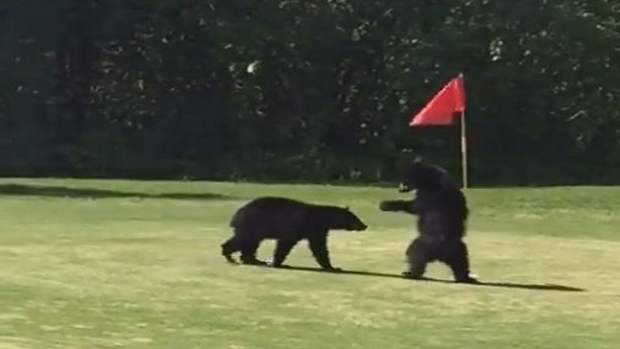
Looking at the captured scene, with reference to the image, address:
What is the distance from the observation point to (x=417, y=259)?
14375 millimetres

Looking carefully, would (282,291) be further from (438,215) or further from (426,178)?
(426,178)

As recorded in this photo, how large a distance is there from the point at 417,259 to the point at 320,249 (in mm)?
1100

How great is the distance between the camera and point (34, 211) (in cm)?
2406

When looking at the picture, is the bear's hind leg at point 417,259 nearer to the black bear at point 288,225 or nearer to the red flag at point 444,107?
the black bear at point 288,225

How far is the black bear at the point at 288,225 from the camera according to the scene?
49.2 ft

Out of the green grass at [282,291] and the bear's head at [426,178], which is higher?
the bear's head at [426,178]

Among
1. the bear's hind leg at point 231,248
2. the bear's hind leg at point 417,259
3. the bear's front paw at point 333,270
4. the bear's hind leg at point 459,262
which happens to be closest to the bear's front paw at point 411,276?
the bear's hind leg at point 417,259

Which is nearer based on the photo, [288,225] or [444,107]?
[288,225]

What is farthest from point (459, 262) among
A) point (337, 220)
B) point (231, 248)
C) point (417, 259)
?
point (231, 248)

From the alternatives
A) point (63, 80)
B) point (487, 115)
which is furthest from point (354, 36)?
point (63, 80)

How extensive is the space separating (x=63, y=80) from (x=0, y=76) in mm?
1728

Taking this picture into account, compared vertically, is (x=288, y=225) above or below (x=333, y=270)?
above

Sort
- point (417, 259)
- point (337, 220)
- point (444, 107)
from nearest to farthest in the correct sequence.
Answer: point (417, 259) < point (337, 220) < point (444, 107)

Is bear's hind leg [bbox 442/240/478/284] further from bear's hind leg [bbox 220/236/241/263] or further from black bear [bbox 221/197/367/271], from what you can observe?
bear's hind leg [bbox 220/236/241/263]
